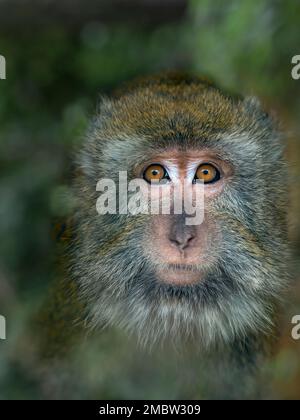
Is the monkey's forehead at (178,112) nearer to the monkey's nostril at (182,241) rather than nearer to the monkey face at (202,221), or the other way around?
the monkey face at (202,221)

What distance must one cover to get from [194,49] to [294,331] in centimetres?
154

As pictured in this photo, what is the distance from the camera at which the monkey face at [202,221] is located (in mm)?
2496

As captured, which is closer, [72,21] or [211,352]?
[211,352]

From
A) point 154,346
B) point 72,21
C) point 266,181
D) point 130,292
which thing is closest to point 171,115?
point 266,181

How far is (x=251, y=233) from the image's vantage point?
2.54 meters

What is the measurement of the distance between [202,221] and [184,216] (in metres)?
0.06

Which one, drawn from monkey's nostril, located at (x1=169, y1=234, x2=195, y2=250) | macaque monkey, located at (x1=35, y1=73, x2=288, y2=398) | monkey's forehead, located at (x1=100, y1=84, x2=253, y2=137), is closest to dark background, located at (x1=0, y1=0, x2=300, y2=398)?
macaque monkey, located at (x1=35, y1=73, x2=288, y2=398)

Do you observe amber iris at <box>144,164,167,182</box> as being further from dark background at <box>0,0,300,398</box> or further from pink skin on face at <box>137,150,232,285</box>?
dark background at <box>0,0,300,398</box>

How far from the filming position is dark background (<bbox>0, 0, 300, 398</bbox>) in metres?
3.27

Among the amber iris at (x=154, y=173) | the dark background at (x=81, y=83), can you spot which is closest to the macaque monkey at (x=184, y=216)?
the amber iris at (x=154, y=173)

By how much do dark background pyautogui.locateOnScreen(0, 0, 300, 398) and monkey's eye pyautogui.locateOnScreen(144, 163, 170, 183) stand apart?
389 mm

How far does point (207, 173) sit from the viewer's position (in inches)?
102

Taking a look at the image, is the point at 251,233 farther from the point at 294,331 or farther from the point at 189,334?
the point at 294,331

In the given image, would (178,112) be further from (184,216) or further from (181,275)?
(181,275)
